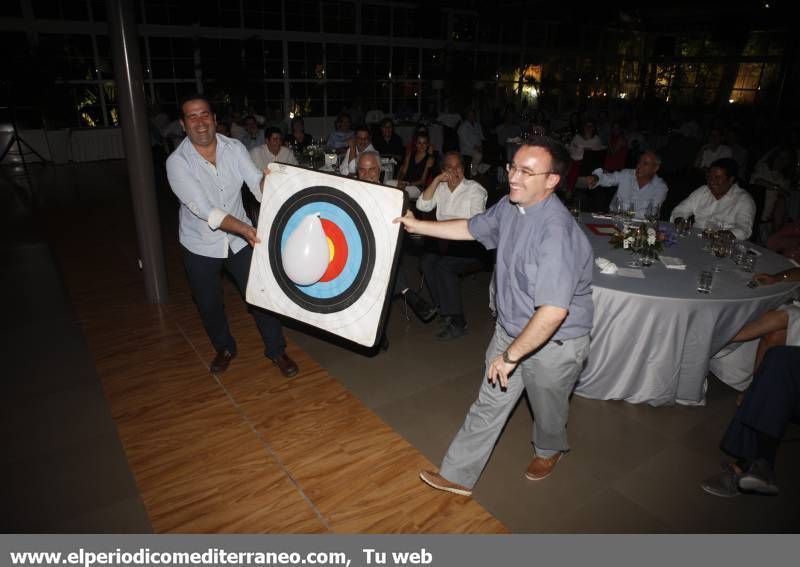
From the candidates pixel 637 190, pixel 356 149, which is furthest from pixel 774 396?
pixel 356 149

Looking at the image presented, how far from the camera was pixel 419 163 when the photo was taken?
5.45m

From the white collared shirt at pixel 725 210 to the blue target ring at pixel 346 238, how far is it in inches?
114

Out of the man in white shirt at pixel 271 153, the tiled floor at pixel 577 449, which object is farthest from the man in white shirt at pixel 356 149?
the tiled floor at pixel 577 449

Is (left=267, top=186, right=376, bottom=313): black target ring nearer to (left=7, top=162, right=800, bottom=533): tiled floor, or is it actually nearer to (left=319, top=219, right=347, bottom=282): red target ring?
(left=319, top=219, right=347, bottom=282): red target ring

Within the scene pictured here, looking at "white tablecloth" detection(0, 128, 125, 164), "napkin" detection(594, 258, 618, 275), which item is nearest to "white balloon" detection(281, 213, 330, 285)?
"napkin" detection(594, 258, 618, 275)

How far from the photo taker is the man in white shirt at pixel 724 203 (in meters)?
3.49

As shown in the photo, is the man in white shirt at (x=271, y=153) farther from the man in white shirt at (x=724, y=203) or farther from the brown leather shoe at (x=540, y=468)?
the brown leather shoe at (x=540, y=468)

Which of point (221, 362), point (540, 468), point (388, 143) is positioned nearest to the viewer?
point (540, 468)

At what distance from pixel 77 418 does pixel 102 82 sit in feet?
36.5

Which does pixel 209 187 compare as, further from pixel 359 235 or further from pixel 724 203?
pixel 724 203

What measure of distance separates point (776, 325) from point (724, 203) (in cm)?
129

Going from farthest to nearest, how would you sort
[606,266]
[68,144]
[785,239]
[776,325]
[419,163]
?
[68,144], [419,163], [785,239], [606,266], [776,325]

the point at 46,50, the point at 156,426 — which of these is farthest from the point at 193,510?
the point at 46,50

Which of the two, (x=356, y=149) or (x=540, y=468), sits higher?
(x=356, y=149)
